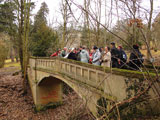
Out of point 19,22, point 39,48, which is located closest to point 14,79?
point 39,48

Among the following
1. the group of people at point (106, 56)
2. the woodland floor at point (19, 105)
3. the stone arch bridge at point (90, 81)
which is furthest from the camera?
the woodland floor at point (19, 105)

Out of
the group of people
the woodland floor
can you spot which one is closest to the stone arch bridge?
the group of people

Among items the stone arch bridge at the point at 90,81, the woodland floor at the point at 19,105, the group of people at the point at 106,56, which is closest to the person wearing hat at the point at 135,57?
the group of people at the point at 106,56

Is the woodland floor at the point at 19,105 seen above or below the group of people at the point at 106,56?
below

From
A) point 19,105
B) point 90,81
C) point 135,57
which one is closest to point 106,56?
point 135,57

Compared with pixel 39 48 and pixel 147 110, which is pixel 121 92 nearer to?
pixel 147 110

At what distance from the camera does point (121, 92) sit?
4.34m

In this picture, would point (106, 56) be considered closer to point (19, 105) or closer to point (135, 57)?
point (135, 57)

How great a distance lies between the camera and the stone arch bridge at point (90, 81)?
13.0 ft

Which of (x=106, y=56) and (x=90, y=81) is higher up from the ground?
(x=106, y=56)

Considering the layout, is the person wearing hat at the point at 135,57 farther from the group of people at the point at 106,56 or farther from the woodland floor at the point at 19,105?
the woodland floor at the point at 19,105

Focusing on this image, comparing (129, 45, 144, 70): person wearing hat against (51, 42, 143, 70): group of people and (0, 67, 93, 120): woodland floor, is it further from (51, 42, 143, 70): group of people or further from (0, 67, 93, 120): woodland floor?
(0, 67, 93, 120): woodland floor

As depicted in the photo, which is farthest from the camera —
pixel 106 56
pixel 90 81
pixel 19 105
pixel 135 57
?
pixel 19 105

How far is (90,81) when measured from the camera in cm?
605
